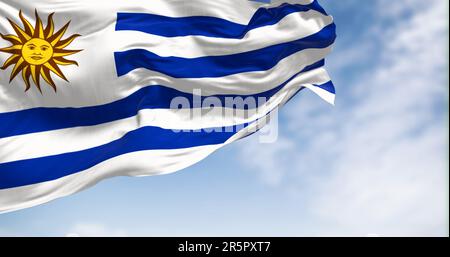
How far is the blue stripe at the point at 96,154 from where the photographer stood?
7.02 meters

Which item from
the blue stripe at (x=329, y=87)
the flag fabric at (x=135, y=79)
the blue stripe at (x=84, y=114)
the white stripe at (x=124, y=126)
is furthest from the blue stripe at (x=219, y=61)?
the blue stripe at (x=329, y=87)

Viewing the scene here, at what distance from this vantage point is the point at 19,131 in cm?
717

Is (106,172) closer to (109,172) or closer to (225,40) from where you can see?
(109,172)

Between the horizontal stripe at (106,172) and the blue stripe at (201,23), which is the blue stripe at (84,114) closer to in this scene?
the horizontal stripe at (106,172)

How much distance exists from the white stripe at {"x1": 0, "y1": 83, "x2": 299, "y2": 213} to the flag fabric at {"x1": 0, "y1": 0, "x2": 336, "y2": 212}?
0.01 metres

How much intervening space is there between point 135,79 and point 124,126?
749 millimetres

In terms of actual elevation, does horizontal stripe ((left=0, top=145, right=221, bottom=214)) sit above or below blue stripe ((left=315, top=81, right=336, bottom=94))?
below

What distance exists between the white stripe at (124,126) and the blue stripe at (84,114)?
73 millimetres

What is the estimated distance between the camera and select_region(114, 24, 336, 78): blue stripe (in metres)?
7.88

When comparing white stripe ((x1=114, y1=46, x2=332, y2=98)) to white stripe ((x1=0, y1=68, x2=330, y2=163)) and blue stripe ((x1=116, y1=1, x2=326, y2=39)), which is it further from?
blue stripe ((x1=116, y1=1, x2=326, y2=39))

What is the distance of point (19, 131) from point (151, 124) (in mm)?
1830

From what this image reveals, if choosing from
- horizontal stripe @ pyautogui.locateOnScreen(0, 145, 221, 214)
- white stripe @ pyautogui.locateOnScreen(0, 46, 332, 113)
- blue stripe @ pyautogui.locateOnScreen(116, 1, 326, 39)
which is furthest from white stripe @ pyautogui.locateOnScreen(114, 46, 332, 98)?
horizontal stripe @ pyautogui.locateOnScreen(0, 145, 221, 214)
